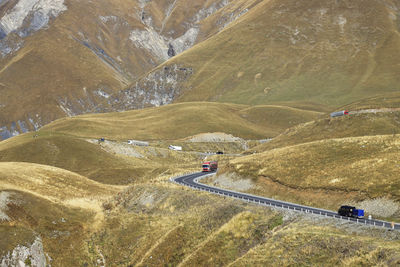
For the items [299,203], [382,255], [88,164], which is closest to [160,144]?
[88,164]

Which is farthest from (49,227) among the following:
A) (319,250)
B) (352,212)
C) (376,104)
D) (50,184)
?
→ (376,104)

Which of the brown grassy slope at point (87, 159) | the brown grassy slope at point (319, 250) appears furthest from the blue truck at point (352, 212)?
the brown grassy slope at point (87, 159)

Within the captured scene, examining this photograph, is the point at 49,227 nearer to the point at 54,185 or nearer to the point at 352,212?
the point at 54,185

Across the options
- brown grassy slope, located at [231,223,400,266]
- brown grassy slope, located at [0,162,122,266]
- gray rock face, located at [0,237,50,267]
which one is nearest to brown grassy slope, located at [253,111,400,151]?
brown grassy slope, located at [0,162,122,266]

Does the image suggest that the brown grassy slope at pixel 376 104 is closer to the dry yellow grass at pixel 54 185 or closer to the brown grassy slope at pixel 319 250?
the dry yellow grass at pixel 54 185

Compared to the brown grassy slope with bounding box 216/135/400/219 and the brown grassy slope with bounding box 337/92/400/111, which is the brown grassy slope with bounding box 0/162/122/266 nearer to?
the brown grassy slope with bounding box 216/135/400/219

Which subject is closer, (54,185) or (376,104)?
(54,185)

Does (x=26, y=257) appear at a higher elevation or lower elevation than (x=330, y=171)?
higher
